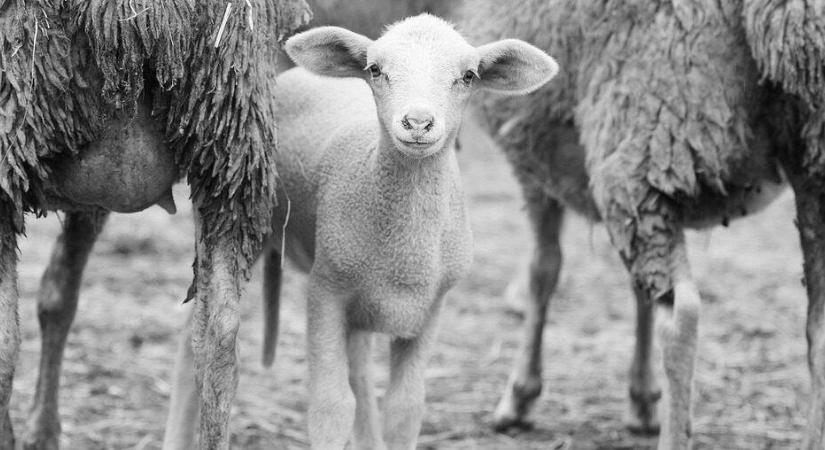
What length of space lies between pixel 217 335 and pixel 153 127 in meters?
0.66

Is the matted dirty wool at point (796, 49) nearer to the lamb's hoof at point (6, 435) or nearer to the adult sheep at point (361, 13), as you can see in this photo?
the adult sheep at point (361, 13)

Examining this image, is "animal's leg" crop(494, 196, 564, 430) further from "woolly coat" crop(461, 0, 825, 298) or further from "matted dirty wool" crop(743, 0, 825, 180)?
"matted dirty wool" crop(743, 0, 825, 180)

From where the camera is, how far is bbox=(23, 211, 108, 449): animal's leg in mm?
4652

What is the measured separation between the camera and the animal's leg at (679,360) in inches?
173

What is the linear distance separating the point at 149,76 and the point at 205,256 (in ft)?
1.94

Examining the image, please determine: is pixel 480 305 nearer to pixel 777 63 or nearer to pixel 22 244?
pixel 22 244

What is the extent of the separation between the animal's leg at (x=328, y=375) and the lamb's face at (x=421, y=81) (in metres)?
0.61

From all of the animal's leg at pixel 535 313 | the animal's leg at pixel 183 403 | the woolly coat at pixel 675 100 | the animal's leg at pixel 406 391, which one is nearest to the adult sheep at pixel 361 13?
the animal's leg at pixel 535 313

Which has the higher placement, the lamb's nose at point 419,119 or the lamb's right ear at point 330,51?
the lamb's right ear at point 330,51

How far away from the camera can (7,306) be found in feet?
11.3

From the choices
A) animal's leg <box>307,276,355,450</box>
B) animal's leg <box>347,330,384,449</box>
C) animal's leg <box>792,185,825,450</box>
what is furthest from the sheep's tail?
animal's leg <box>792,185,825,450</box>

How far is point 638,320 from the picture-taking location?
235 inches

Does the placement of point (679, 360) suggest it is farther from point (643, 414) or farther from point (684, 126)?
point (643, 414)

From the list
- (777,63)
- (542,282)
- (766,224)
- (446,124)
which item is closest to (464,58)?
(446,124)
